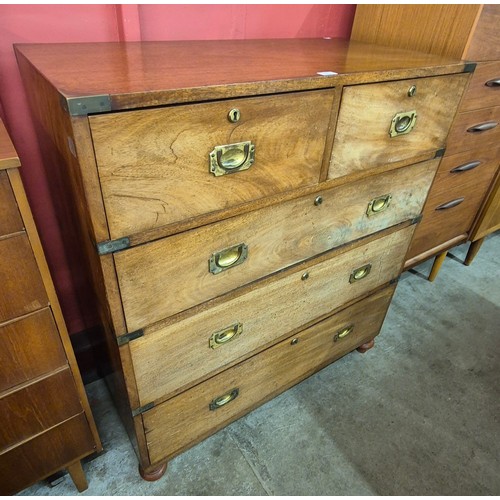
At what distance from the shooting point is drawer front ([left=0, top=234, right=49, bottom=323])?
0.61 meters

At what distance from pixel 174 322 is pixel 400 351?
1107mm

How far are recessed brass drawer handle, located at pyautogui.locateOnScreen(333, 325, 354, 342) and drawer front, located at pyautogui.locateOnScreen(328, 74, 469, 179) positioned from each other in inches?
23.6

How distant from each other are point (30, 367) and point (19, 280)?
209 millimetres

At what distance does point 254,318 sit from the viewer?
37.9 inches

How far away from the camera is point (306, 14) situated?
122 cm

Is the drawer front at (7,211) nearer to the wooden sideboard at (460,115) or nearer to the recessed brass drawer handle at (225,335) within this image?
the recessed brass drawer handle at (225,335)

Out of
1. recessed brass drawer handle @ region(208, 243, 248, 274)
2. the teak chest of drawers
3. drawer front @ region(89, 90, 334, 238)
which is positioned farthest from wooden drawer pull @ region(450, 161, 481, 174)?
recessed brass drawer handle @ region(208, 243, 248, 274)

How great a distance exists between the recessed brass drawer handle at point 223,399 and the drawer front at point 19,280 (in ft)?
1.81

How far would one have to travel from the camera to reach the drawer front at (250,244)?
704mm

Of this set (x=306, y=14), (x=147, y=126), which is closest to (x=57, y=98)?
(x=147, y=126)

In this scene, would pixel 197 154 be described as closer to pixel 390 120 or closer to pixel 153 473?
pixel 390 120

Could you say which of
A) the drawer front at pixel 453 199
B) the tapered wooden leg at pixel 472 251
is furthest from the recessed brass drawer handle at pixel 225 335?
the tapered wooden leg at pixel 472 251

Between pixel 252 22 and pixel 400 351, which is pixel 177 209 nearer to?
pixel 252 22

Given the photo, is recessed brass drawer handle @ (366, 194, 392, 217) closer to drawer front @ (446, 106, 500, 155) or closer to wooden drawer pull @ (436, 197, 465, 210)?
drawer front @ (446, 106, 500, 155)
